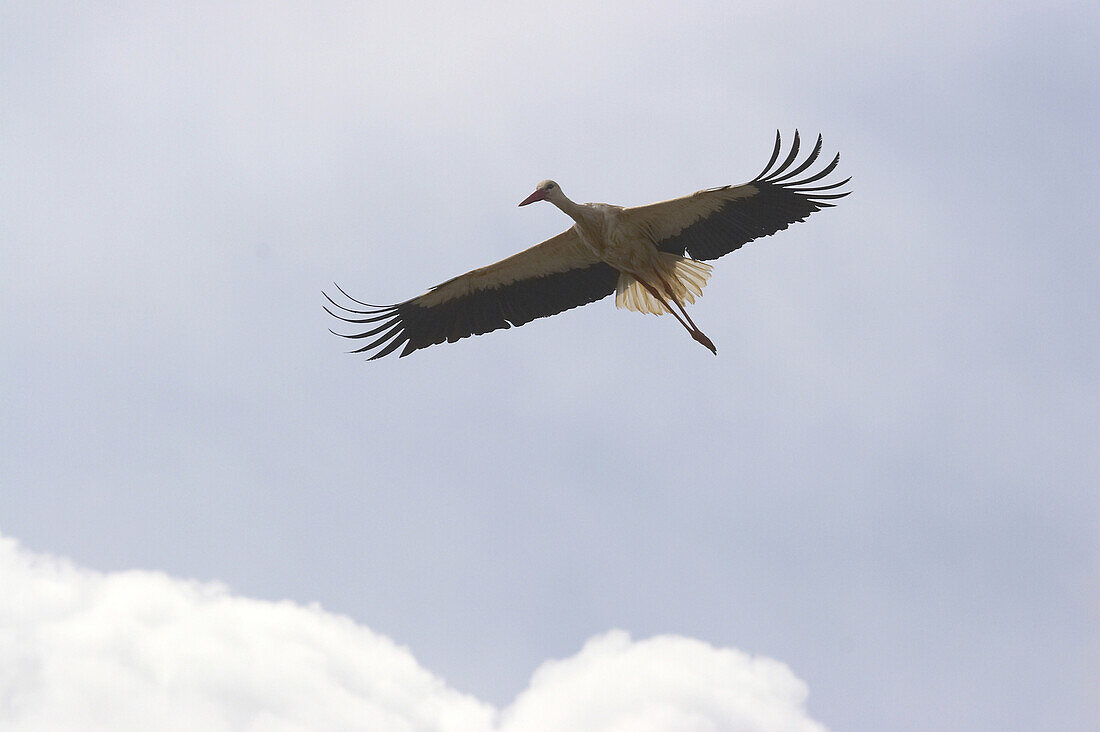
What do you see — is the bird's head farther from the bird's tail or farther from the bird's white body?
the bird's tail

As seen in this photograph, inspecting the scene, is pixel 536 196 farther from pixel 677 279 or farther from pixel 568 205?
pixel 677 279

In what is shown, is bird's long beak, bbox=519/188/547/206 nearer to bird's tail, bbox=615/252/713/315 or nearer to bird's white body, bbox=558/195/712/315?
bird's white body, bbox=558/195/712/315

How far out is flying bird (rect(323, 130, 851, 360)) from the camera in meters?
13.2

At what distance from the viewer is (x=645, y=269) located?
13.9 meters

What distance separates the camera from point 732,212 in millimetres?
13414

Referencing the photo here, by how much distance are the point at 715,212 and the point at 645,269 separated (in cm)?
95

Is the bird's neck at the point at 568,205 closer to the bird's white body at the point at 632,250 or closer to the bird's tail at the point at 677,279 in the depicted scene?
the bird's white body at the point at 632,250

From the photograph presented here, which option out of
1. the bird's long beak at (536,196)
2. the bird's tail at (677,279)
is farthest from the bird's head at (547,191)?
the bird's tail at (677,279)

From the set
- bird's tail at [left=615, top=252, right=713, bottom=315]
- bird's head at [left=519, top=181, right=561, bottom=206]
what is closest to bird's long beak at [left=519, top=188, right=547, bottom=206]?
bird's head at [left=519, top=181, right=561, bottom=206]

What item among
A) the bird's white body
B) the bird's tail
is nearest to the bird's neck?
the bird's white body

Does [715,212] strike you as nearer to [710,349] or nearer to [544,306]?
[710,349]

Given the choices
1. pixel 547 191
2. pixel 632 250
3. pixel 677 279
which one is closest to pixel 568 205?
pixel 547 191

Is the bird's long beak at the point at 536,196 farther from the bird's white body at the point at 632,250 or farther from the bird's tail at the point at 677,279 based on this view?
the bird's tail at the point at 677,279

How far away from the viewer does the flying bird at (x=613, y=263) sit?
43.3 ft
